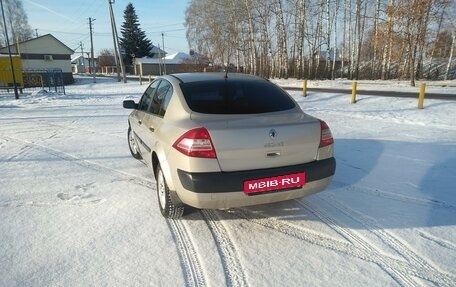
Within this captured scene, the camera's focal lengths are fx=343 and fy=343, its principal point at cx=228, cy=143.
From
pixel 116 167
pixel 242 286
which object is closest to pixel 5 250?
pixel 242 286

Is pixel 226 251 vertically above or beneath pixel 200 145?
beneath

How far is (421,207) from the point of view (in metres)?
3.94

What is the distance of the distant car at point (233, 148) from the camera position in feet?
10.1

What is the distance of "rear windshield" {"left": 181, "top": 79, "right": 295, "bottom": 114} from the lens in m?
3.55

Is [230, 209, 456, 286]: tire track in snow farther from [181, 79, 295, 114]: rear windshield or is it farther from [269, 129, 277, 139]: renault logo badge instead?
[181, 79, 295, 114]: rear windshield

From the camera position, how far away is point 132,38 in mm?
65375

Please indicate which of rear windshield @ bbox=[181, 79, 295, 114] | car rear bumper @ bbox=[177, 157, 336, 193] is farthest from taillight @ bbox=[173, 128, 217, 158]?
rear windshield @ bbox=[181, 79, 295, 114]

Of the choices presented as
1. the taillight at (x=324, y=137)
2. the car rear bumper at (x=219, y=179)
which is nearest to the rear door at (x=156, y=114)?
the car rear bumper at (x=219, y=179)

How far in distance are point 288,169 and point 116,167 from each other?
3.43 meters

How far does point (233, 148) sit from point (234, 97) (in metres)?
0.84

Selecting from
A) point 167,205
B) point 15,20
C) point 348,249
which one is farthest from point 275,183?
point 15,20

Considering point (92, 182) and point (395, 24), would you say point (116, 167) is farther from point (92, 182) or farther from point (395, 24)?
point (395, 24)

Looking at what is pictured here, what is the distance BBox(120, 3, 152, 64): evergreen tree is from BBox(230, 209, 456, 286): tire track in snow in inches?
2626

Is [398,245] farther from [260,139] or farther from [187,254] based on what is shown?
[187,254]
